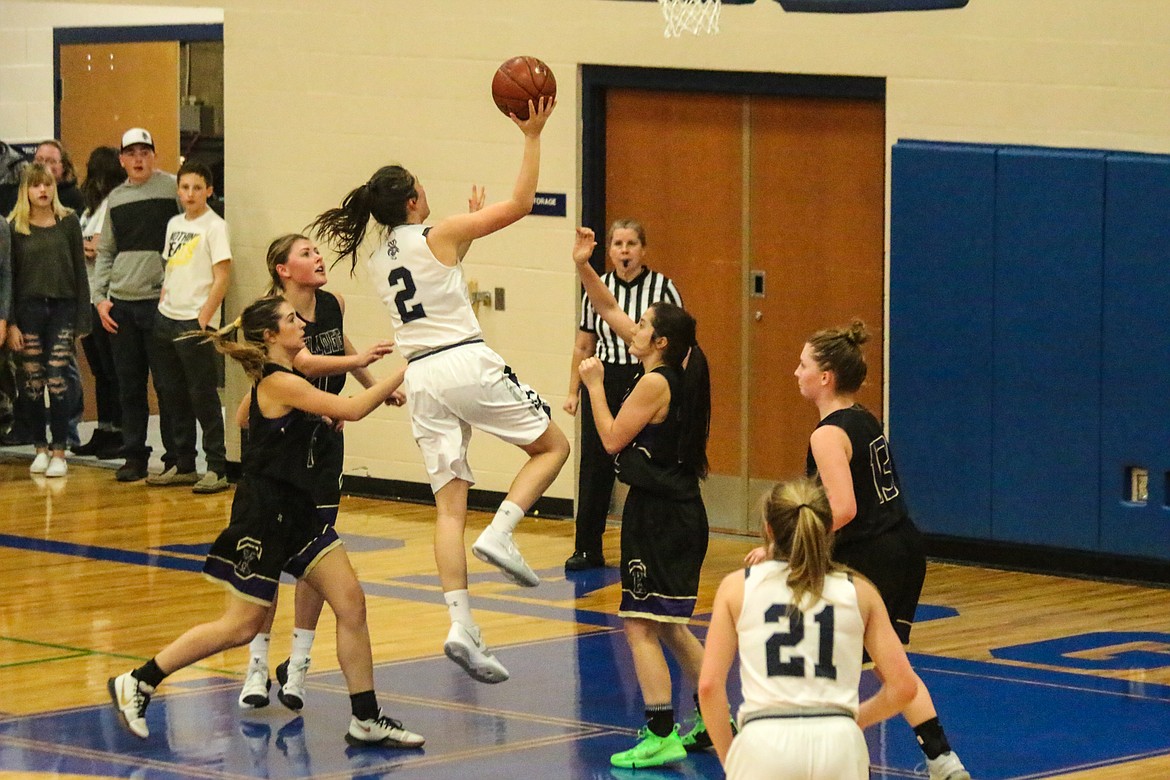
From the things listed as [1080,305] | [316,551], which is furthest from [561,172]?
[316,551]

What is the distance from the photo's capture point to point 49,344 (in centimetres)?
1412

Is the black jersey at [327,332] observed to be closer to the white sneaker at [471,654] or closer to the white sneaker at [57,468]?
Answer: the white sneaker at [471,654]

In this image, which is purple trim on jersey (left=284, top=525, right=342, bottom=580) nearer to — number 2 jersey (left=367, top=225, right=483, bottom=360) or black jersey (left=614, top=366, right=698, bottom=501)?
number 2 jersey (left=367, top=225, right=483, bottom=360)

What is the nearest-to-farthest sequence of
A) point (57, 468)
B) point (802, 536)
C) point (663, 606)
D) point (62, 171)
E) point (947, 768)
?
point (802, 536)
point (947, 768)
point (663, 606)
point (57, 468)
point (62, 171)

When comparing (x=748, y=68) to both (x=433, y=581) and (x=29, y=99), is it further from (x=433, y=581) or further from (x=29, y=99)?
(x=29, y=99)

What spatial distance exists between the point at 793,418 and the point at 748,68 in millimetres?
2058

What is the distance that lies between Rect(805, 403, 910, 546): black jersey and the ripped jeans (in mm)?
8534

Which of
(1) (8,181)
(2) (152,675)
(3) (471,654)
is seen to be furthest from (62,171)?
(3) (471,654)

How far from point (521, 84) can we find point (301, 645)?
2.34 meters

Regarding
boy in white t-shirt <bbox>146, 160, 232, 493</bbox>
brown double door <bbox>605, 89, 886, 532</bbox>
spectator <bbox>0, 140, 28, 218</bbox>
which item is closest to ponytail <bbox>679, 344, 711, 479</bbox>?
brown double door <bbox>605, 89, 886, 532</bbox>

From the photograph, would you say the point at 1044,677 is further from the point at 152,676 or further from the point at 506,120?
the point at 506,120

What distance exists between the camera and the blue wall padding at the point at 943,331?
36.4ft

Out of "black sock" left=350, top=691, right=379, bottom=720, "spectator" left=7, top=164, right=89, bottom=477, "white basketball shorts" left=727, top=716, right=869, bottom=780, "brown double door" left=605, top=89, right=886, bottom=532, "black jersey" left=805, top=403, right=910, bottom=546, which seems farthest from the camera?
"spectator" left=7, top=164, right=89, bottom=477

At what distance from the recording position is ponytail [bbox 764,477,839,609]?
16.1 feet
